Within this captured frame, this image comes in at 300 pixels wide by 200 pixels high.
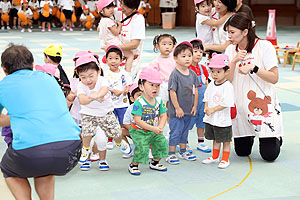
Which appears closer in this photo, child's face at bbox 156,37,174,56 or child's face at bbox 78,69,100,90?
child's face at bbox 78,69,100,90

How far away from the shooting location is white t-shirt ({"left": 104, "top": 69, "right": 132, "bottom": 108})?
18.1ft

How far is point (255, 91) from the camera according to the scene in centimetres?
524

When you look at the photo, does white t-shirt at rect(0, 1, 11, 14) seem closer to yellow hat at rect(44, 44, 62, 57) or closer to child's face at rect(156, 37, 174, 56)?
yellow hat at rect(44, 44, 62, 57)

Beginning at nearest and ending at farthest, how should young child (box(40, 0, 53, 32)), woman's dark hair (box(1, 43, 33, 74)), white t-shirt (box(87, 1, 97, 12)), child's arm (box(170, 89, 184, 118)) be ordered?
woman's dark hair (box(1, 43, 33, 74)) < child's arm (box(170, 89, 184, 118)) < young child (box(40, 0, 53, 32)) < white t-shirt (box(87, 1, 97, 12))

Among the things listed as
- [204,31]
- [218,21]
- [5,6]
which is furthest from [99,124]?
[5,6]

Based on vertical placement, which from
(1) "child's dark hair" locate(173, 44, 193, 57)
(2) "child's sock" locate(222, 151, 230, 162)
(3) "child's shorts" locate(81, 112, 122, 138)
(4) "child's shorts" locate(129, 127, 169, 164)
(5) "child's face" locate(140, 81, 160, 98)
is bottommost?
(2) "child's sock" locate(222, 151, 230, 162)

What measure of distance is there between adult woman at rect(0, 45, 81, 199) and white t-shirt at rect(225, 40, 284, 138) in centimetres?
250

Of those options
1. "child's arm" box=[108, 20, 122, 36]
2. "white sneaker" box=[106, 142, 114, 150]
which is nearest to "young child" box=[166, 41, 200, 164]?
"white sneaker" box=[106, 142, 114, 150]

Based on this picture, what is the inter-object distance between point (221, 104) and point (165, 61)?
1.06 meters

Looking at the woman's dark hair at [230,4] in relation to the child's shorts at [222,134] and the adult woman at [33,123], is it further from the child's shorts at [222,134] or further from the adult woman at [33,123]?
the adult woman at [33,123]

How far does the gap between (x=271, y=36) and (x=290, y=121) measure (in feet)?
24.0

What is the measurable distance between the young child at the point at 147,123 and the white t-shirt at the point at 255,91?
95 centimetres

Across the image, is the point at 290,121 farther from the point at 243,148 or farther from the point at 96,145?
the point at 96,145

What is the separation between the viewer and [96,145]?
528 cm
